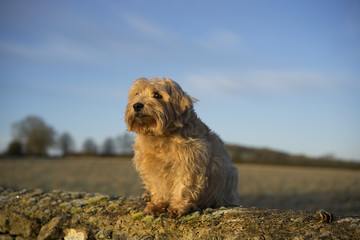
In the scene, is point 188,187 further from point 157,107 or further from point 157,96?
point 157,96

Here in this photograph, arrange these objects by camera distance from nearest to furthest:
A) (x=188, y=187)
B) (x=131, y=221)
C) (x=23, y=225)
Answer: (x=188, y=187) → (x=131, y=221) → (x=23, y=225)

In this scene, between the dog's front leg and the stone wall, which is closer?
the stone wall

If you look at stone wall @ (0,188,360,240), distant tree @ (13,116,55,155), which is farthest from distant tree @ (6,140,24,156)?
stone wall @ (0,188,360,240)

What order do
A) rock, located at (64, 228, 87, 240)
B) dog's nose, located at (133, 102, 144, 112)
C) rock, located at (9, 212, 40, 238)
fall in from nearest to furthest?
dog's nose, located at (133, 102, 144, 112) < rock, located at (64, 228, 87, 240) < rock, located at (9, 212, 40, 238)

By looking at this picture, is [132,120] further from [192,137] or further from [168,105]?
[192,137]

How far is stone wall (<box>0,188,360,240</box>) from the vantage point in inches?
150

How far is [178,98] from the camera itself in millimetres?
4660

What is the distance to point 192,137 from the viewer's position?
4828 mm

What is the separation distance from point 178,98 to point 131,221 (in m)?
2.00

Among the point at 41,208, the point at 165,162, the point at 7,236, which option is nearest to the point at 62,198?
the point at 41,208

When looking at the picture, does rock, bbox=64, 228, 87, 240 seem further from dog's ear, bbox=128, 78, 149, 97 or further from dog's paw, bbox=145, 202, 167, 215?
dog's ear, bbox=128, 78, 149, 97

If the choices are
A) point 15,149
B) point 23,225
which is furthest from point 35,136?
point 23,225

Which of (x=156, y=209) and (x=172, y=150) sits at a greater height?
(x=172, y=150)

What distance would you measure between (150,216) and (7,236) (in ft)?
9.93
